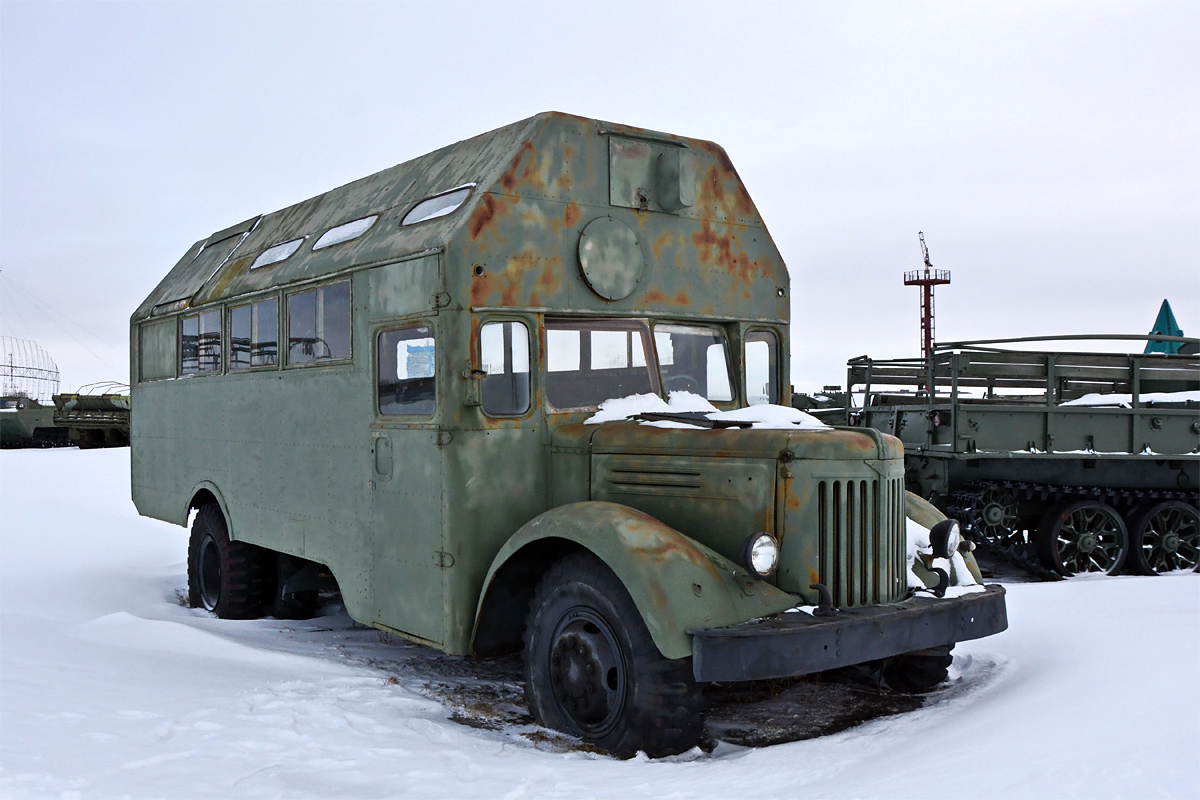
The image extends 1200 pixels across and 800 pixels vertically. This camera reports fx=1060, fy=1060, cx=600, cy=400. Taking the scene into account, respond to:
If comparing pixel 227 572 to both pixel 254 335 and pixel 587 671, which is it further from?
pixel 587 671

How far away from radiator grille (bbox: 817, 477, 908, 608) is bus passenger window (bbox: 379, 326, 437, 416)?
2.22 m

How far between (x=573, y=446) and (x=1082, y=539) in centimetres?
866

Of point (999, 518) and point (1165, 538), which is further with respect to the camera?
point (1165, 538)

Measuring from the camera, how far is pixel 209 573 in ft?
29.9

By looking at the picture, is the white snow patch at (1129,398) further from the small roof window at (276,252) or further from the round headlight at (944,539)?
the small roof window at (276,252)

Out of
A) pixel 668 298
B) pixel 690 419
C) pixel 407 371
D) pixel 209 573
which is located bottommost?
pixel 209 573

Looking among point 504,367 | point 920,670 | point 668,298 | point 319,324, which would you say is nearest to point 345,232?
point 319,324

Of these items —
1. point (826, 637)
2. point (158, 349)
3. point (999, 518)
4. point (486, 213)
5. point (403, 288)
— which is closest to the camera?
point (826, 637)

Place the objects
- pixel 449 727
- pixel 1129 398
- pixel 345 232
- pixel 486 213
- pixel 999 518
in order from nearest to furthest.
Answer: pixel 449 727 → pixel 486 213 → pixel 345 232 → pixel 999 518 → pixel 1129 398

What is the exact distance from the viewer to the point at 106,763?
4398mm

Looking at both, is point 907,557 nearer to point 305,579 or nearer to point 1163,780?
point 1163,780

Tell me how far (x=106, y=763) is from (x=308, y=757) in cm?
82

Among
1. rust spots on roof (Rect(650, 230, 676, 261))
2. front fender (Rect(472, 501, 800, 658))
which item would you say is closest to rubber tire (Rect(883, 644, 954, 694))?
front fender (Rect(472, 501, 800, 658))

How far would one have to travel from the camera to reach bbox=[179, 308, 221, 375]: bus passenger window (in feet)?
28.6
